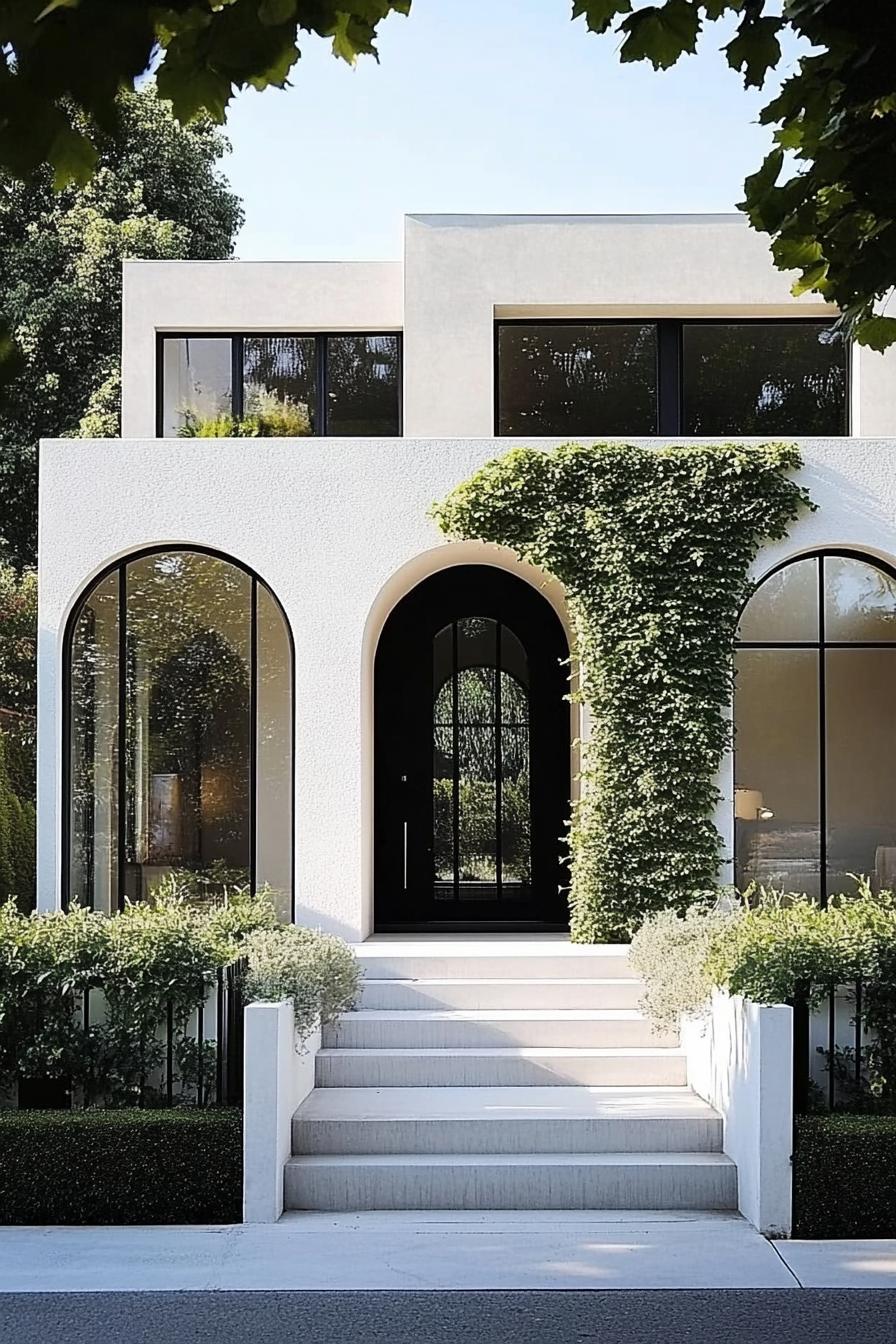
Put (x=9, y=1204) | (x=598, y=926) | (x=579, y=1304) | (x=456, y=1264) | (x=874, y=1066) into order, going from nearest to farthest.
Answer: (x=579, y=1304), (x=456, y=1264), (x=9, y=1204), (x=874, y=1066), (x=598, y=926)

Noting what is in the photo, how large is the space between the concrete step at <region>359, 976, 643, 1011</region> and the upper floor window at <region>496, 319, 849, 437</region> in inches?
216

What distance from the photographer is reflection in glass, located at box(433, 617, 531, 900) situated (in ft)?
42.7

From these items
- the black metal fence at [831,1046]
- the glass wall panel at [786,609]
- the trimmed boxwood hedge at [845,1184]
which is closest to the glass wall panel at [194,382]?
the glass wall panel at [786,609]

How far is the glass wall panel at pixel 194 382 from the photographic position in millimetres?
14367

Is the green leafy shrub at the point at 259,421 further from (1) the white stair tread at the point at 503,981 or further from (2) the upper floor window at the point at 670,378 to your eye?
(1) the white stair tread at the point at 503,981

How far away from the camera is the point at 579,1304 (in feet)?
21.9

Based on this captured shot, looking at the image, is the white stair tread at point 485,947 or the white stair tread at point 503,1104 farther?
the white stair tread at point 485,947

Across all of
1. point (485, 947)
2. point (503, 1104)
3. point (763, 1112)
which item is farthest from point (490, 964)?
point (763, 1112)

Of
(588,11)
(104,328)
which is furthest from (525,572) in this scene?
(104,328)

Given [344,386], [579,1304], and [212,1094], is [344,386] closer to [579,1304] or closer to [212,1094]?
[212,1094]

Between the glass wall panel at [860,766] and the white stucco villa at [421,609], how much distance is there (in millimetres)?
26

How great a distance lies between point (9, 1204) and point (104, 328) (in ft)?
54.8

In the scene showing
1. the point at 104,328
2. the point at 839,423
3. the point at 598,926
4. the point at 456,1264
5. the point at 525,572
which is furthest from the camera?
the point at 104,328

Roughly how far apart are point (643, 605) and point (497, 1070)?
12.5ft
